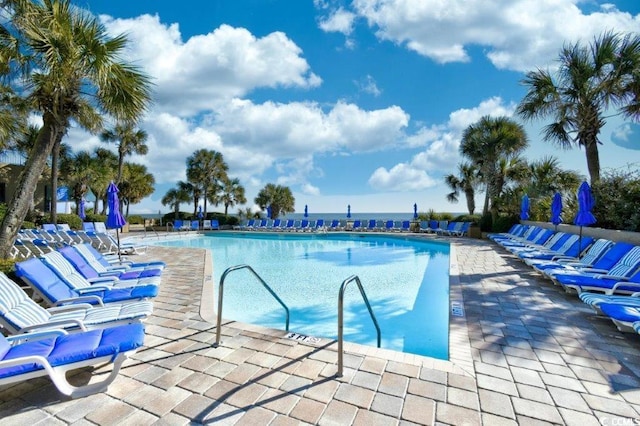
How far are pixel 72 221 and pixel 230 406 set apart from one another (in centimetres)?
2107

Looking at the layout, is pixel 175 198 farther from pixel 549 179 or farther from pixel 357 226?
pixel 549 179

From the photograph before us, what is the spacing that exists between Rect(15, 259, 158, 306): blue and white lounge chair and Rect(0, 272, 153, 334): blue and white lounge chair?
29 cm

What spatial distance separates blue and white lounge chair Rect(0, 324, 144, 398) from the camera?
88.0 inches

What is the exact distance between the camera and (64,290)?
13.4 feet

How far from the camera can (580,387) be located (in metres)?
2.61

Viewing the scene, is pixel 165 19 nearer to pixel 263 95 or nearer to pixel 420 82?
pixel 263 95

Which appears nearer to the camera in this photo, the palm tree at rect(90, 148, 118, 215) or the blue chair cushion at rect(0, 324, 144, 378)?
the blue chair cushion at rect(0, 324, 144, 378)

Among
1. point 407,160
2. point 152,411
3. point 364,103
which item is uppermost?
point 364,103

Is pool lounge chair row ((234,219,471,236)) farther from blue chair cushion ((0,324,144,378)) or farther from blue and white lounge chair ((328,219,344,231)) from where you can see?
blue chair cushion ((0,324,144,378))

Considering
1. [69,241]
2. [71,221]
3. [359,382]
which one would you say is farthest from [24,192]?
[71,221]

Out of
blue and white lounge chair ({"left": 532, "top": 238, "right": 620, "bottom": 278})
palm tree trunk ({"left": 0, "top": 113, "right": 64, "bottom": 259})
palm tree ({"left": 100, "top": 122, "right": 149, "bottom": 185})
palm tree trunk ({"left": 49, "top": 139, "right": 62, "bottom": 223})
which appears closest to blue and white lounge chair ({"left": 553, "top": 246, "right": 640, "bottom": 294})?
blue and white lounge chair ({"left": 532, "top": 238, "right": 620, "bottom": 278})

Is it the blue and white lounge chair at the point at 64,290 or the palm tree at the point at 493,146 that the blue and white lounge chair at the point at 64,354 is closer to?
the blue and white lounge chair at the point at 64,290

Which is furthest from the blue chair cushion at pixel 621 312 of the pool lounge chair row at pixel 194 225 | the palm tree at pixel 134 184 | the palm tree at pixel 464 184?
the palm tree at pixel 134 184

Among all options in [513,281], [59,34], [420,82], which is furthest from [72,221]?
[513,281]
